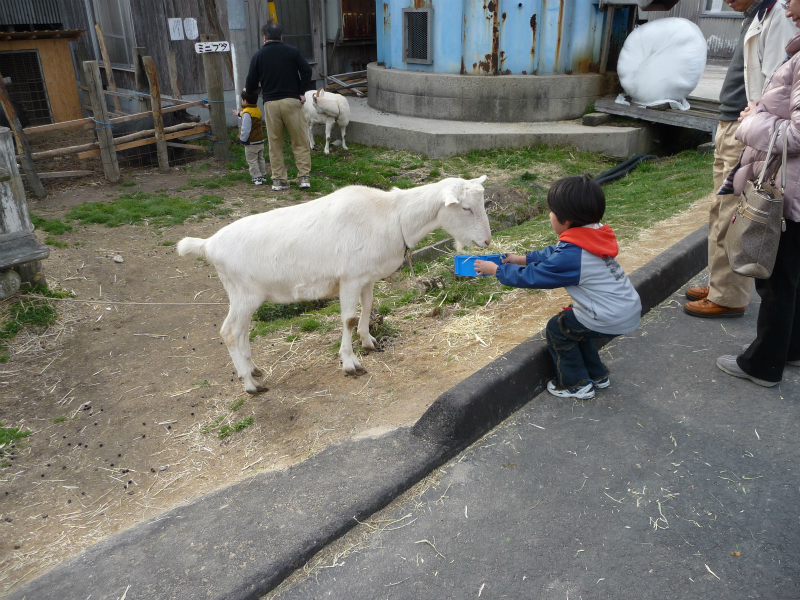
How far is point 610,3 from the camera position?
11.4 meters

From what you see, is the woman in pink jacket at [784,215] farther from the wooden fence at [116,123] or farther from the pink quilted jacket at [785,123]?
the wooden fence at [116,123]

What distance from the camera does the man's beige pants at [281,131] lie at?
32.0 ft

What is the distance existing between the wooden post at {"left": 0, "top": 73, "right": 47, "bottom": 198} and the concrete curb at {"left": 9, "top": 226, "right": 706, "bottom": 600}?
7862 millimetres

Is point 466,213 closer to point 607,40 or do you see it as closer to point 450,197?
point 450,197

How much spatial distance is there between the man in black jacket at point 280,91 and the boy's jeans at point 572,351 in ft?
23.3

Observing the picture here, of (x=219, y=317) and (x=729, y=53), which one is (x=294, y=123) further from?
(x=729, y=53)

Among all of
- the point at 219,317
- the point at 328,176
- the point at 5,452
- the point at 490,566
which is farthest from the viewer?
the point at 328,176

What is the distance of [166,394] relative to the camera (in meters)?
4.73

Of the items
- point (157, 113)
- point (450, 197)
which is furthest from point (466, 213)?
point (157, 113)

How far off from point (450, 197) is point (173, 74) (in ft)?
33.7

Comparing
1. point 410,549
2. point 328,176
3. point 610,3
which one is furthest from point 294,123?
point 410,549

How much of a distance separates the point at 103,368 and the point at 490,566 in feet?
13.0

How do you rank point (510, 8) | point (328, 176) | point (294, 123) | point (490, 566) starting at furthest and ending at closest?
point (510, 8), point (328, 176), point (294, 123), point (490, 566)

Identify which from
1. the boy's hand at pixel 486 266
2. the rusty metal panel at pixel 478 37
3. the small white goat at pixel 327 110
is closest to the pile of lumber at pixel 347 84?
the small white goat at pixel 327 110
